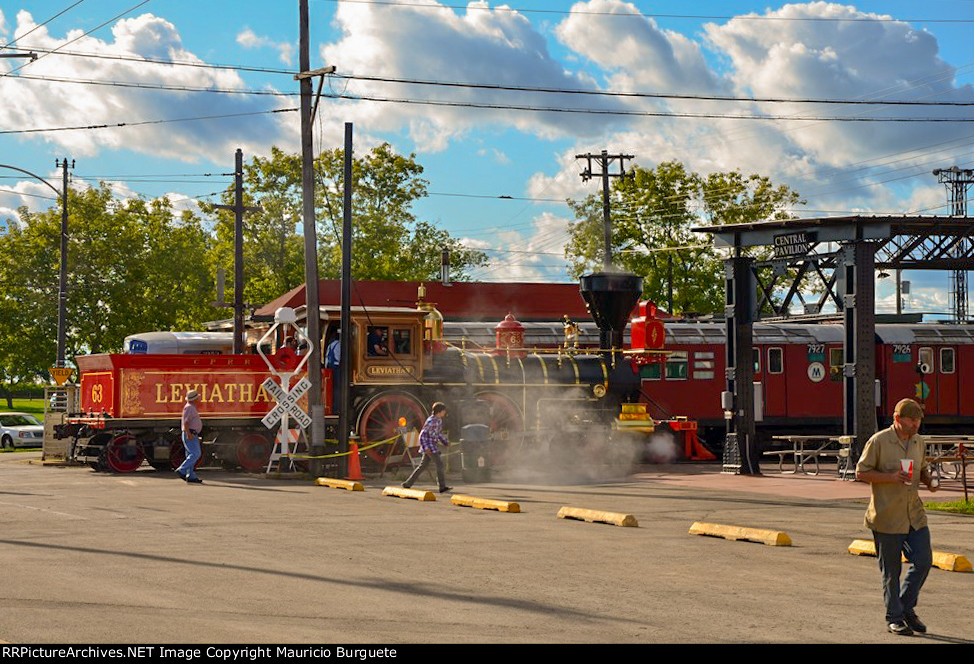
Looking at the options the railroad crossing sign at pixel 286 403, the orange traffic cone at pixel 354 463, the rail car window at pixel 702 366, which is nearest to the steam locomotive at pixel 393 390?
the orange traffic cone at pixel 354 463

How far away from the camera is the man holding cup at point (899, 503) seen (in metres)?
8.48

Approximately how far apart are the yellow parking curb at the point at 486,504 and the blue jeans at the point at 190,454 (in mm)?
6427

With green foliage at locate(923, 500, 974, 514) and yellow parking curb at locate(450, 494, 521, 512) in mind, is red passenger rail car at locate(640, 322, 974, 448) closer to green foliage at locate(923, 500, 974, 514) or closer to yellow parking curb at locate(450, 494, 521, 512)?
green foliage at locate(923, 500, 974, 514)

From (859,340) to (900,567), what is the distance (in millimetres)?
15537

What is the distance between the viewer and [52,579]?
Result: 1027 cm

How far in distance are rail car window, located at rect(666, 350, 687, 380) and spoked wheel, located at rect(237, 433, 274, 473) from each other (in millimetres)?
11458

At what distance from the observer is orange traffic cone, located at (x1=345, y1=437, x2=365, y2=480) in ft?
77.7

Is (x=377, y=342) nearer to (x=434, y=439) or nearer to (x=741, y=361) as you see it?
(x=434, y=439)

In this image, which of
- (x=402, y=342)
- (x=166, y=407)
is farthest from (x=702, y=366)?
(x=166, y=407)

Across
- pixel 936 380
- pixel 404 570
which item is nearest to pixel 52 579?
pixel 404 570

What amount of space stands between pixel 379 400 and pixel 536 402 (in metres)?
3.36

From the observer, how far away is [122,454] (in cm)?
2556

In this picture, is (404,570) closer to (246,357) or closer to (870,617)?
(870,617)

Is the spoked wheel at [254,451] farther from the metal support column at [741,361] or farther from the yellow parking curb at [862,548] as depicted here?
the yellow parking curb at [862,548]
